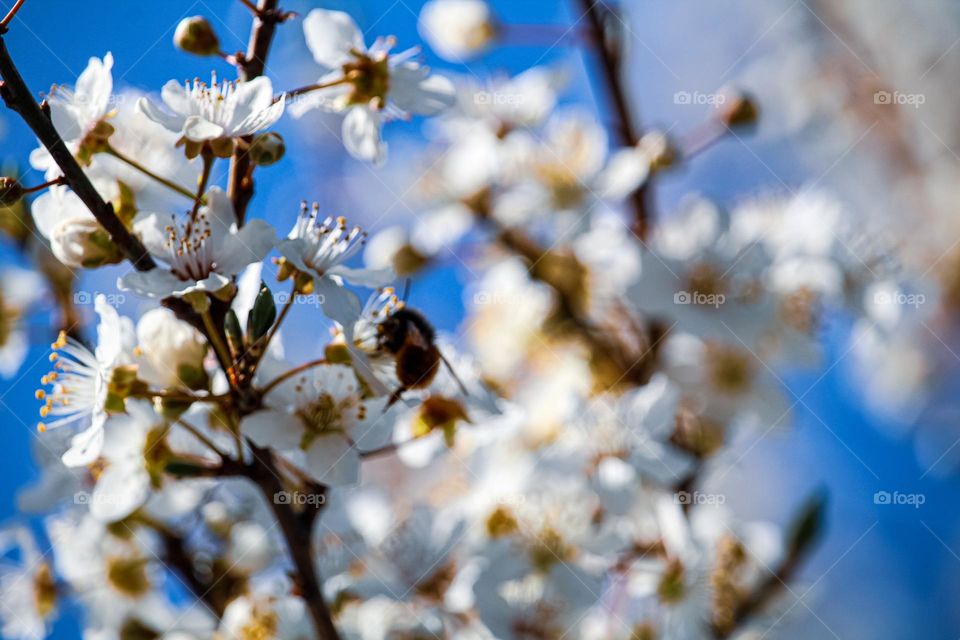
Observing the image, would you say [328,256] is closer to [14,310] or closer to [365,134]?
[365,134]

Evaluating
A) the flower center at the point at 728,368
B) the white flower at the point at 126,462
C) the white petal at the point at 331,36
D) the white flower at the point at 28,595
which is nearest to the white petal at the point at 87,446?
the white flower at the point at 126,462

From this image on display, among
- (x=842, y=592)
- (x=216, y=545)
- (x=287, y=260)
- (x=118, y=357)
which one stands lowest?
(x=842, y=592)

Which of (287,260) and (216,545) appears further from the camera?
(216,545)

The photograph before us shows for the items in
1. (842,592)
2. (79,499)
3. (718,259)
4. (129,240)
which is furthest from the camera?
(842,592)

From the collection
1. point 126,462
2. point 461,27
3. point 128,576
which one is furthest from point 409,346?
point 461,27

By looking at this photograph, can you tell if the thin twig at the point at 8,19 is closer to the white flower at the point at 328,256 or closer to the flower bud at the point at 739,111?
the white flower at the point at 328,256

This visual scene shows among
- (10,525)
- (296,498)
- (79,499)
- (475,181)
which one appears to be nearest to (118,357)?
(296,498)

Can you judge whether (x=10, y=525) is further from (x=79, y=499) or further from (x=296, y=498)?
(x=296, y=498)
